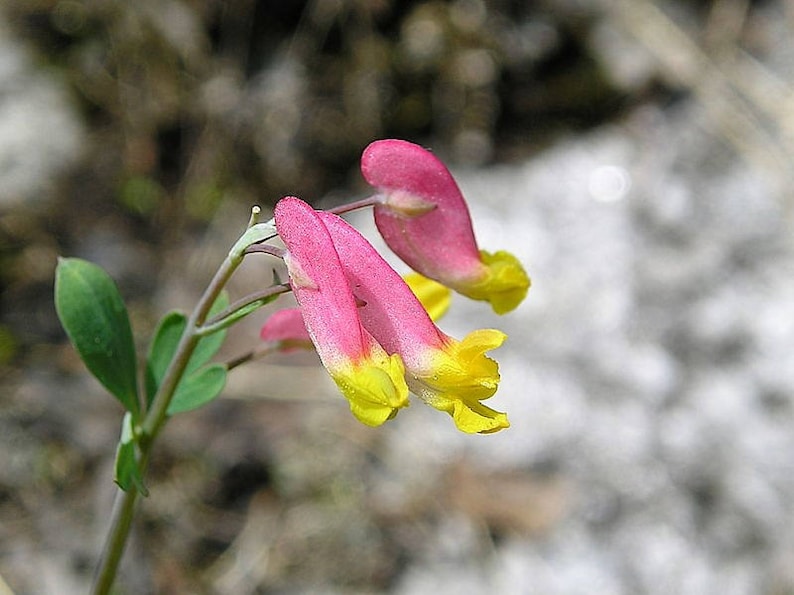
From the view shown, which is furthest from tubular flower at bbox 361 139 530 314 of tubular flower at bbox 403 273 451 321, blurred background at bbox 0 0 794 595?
blurred background at bbox 0 0 794 595

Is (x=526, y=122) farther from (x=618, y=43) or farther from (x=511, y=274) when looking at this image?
(x=511, y=274)

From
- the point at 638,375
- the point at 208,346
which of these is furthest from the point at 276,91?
the point at 208,346

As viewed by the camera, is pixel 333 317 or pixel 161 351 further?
pixel 161 351

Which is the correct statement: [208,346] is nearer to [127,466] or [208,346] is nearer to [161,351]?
[161,351]

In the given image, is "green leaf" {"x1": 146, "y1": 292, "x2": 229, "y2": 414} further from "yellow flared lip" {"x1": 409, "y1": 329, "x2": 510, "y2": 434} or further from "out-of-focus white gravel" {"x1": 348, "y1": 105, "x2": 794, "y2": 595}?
"out-of-focus white gravel" {"x1": 348, "y1": 105, "x2": 794, "y2": 595}

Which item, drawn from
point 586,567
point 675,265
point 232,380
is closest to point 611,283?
point 675,265

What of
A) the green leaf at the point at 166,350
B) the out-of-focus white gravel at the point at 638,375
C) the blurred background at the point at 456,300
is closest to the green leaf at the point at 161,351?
the green leaf at the point at 166,350
